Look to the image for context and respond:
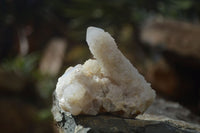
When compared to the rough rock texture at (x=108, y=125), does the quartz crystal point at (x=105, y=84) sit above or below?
above

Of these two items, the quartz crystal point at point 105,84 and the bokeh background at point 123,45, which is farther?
the bokeh background at point 123,45

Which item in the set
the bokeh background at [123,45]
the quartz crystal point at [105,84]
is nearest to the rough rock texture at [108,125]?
the quartz crystal point at [105,84]

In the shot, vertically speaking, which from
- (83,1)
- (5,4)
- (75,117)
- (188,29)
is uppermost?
(5,4)

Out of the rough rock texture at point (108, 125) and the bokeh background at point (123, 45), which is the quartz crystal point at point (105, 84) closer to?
the rough rock texture at point (108, 125)

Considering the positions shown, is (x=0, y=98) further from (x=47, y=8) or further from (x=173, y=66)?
(x=173, y=66)

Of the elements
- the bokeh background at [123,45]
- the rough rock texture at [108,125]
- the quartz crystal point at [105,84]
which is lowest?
the rough rock texture at [108,125]

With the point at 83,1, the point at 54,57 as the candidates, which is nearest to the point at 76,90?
the point at 83,1
